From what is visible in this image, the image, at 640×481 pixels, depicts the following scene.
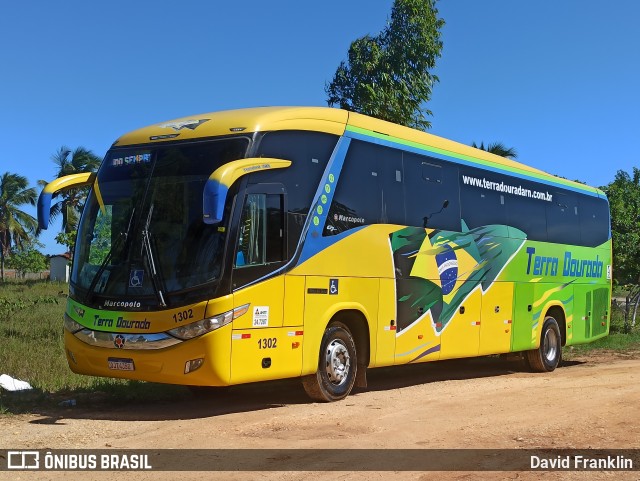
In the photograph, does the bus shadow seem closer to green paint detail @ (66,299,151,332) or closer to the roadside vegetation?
the roadside vegetation

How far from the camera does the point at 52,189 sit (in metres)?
10.2

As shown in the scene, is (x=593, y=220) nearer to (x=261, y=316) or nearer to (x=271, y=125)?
(x=271, y=125)

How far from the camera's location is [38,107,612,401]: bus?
9.30 meters

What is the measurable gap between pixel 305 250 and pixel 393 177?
241cm

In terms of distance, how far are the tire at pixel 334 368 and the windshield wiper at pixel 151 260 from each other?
7.95ft

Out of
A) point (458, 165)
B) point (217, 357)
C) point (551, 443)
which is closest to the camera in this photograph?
point (551, 443)

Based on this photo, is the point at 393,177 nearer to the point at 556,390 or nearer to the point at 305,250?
the point at 305,250

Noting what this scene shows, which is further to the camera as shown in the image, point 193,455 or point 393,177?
point 393,177

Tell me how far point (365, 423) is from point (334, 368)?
176 centimetres

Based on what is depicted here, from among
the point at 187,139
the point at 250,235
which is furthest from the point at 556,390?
the point at 187,139

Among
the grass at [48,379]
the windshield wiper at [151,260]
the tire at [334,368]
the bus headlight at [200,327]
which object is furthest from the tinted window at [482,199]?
the windshield wiper at [151,260]

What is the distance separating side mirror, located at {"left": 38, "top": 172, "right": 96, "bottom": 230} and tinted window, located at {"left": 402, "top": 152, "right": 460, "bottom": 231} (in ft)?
15.6

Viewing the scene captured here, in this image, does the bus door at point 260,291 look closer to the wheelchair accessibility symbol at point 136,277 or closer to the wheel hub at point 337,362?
the wheel hub at point 337,362

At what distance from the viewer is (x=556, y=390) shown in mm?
12500
